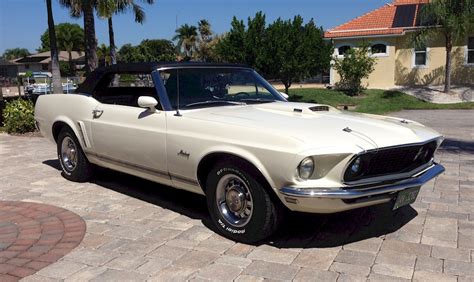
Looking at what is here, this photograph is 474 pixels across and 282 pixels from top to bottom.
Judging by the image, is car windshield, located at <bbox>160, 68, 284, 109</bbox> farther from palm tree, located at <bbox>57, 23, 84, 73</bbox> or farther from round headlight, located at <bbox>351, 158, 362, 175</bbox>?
palm tree, located at <bbox>57, 23, 84, 73</bbox>

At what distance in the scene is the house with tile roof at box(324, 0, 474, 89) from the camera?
24.4m

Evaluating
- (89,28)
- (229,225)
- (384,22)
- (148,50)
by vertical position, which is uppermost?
(148,50)

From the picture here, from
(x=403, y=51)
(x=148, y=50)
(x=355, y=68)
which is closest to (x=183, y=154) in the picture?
(x=355, y=68)

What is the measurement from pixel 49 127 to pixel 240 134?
3.72m

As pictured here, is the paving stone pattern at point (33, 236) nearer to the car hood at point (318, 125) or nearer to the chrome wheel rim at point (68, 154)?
the chrome wheel rim at point (68, 154)

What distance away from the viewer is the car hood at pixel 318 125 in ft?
12.3

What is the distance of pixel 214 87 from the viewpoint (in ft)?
17.3

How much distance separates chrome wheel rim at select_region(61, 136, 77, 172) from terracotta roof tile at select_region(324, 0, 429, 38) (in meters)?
21.9

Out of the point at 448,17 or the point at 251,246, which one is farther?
the point at 448,17

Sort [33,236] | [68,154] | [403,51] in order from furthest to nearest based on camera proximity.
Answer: [403,51]
[68,154]
[33,236]

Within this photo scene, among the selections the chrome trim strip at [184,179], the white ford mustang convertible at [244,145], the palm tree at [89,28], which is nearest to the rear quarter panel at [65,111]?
the white ford mustang convertible at [244,145]

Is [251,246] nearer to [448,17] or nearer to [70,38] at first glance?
[448,17]

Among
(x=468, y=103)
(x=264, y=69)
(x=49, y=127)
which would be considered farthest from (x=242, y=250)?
(x=468, y=103)

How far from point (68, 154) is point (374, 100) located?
17022mm
